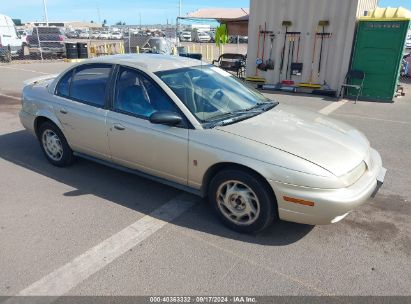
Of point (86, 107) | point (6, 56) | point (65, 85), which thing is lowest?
point (6, 56)

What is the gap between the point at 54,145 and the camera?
4.79 meters

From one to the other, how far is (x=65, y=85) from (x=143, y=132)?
1.62 metres

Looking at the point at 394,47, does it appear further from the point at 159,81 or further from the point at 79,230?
the point at 79,230

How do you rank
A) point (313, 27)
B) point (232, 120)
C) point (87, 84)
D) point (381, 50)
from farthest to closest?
point (313, 27)
point (381, 50)
point (87, 84)
point (232, 120)

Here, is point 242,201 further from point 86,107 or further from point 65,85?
point 65,85

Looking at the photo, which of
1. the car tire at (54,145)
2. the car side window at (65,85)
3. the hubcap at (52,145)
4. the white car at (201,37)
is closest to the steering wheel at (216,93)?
the car side window at (65,85)

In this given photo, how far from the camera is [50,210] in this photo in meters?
3.72

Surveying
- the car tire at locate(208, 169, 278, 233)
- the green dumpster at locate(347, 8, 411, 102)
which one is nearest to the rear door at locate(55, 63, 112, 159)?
the car tire at locate(208, 169, 278, 233)

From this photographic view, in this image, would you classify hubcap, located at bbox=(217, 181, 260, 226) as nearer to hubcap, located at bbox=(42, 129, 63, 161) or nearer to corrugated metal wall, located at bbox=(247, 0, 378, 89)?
hubcap, located at bbox=(42, 129, 63, 161)

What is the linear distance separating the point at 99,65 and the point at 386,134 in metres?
5.53

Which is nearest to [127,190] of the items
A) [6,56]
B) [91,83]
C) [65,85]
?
[91,83]

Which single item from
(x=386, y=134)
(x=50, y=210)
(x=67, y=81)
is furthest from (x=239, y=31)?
(x=50, y=210)

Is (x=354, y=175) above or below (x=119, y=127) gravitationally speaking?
below

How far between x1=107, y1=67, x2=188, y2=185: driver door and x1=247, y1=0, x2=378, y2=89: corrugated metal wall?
839cm
